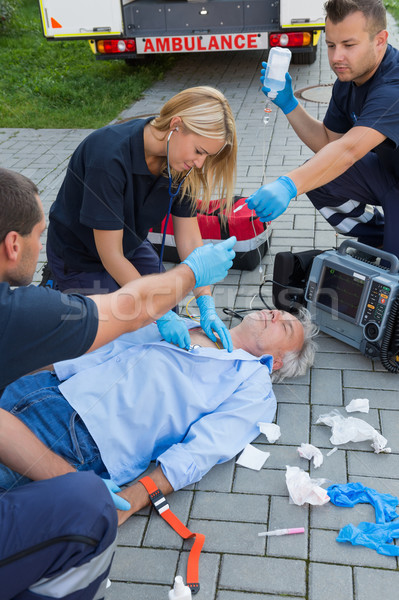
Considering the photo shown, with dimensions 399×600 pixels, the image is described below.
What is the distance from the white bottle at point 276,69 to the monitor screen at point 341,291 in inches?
52.6

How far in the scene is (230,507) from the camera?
108 inches

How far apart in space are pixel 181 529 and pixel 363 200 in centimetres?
273

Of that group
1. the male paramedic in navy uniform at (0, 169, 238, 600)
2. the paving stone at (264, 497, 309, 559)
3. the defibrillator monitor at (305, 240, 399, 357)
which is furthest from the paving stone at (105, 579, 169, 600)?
the defibrillator monitor at (305, 240, 399, 357)

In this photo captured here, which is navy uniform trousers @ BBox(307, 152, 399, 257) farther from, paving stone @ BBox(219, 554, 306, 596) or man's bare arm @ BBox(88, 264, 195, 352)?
paving stone @ BBox(219, 554, 306, 596)

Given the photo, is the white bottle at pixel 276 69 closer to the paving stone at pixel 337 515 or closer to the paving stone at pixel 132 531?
the paving stone at pixel 337 515

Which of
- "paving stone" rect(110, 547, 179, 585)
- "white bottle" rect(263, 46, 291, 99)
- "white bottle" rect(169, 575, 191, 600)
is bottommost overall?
"paving stone" rect(110, 547, 179, 585)

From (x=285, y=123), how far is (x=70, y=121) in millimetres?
2903

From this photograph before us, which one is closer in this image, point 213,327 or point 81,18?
point 213,327

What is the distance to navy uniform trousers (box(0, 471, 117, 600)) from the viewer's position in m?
1.83

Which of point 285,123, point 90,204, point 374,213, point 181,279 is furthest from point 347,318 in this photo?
point 285,123

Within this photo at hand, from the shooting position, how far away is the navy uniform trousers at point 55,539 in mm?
1830

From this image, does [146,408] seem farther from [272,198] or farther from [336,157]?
[336,157]

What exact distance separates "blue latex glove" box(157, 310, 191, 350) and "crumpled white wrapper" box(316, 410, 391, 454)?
0.90 meters

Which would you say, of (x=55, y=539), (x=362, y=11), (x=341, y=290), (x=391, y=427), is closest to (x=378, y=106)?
(x=362, y=11)
